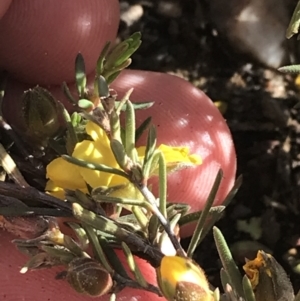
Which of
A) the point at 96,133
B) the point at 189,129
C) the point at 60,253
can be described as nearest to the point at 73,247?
the point at 60,253

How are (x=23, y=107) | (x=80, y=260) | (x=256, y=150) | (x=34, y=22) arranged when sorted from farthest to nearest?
(x=256, y=150)
(x=34, y=22)
(x=23, y=107)
(x=80, y=260)

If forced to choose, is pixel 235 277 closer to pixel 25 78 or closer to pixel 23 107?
pixel 23 107

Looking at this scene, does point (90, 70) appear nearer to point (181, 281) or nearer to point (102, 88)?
point (102, 88)

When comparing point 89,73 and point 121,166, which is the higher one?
point 121,166

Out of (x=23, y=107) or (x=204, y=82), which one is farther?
(x=204, y=82)

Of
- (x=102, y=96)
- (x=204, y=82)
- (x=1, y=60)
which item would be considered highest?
(x=102, y=96)

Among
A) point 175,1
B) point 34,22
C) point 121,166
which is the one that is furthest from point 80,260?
point 175,1
